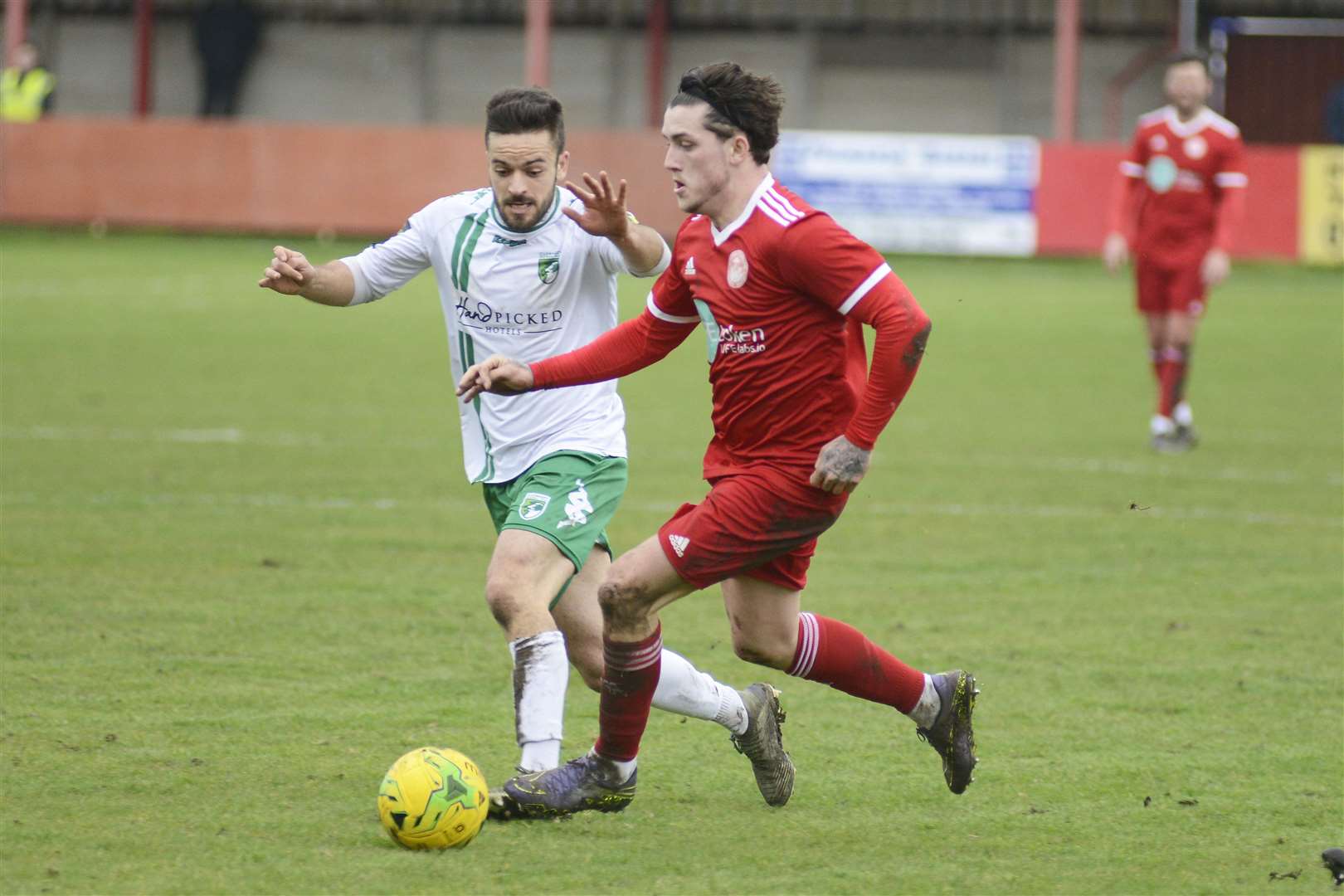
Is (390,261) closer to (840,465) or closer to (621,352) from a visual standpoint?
(621,352)

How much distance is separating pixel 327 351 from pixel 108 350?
193 centimetres

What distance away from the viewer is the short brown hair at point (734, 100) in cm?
480

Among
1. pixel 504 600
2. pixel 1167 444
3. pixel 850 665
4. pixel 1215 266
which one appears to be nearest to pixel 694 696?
pixel 850 665

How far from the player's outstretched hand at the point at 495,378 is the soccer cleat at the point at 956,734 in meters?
1.54

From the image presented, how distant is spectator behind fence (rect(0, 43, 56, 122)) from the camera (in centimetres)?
2669

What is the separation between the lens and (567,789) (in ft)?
16.1

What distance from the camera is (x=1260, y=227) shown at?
25469 millimetres

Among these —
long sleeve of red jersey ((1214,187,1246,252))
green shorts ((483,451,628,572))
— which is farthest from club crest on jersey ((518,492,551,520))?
long sleeve of red jersey ((1214,187,1246,252))

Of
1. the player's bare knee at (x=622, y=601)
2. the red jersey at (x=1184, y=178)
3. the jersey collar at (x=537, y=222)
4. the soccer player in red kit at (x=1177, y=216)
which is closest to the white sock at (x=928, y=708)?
the player's bare knee at (x=622, y=601)

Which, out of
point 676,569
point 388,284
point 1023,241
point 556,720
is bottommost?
point 1023,241

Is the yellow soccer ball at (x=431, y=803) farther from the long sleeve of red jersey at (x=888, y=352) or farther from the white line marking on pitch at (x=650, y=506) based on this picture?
the white line marking on pitch at (x=650, y=506)

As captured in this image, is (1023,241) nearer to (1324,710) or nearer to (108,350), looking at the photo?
(108,350)

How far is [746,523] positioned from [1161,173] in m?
8.81

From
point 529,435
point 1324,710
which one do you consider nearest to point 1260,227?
point 1324,710
